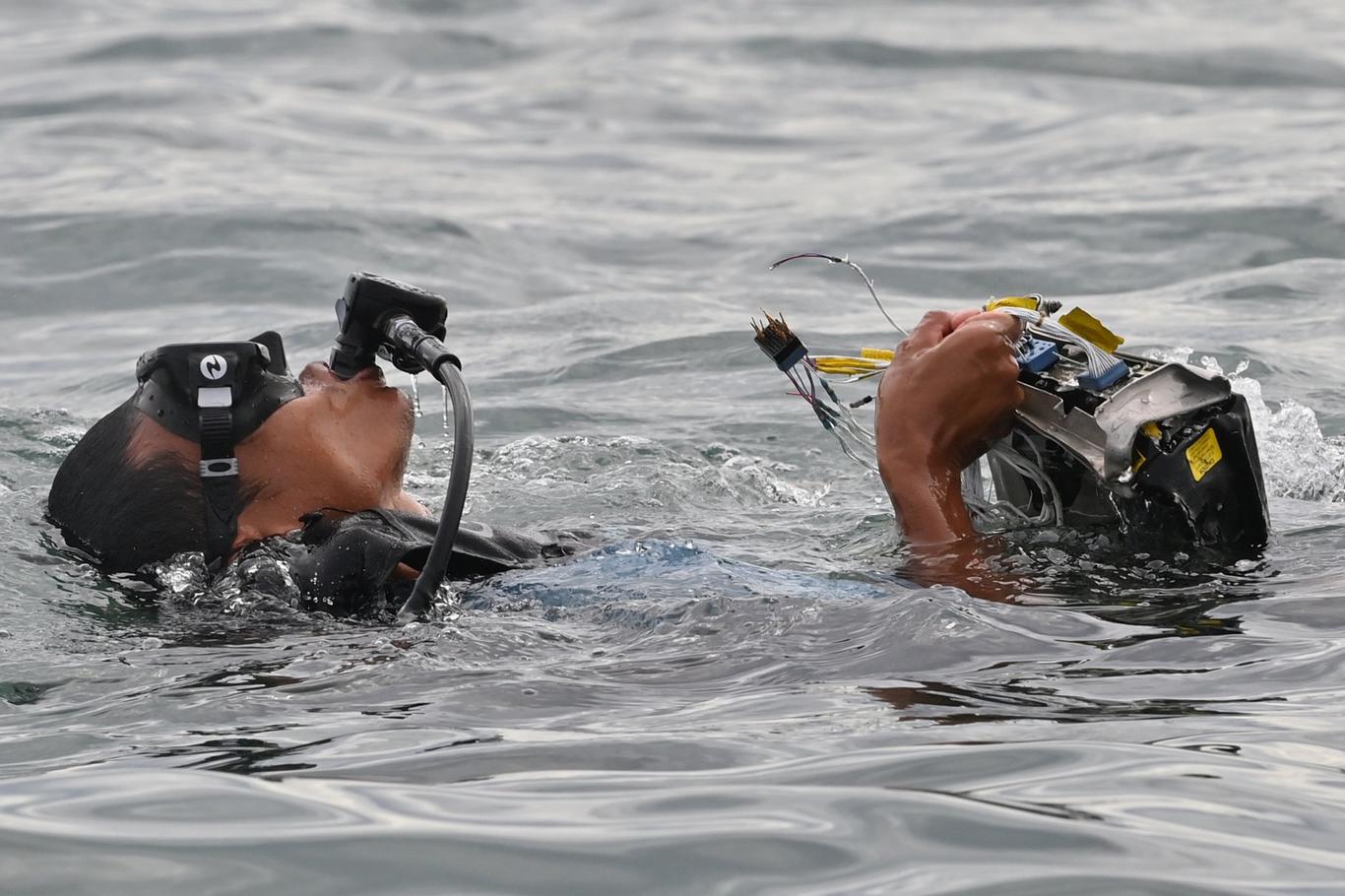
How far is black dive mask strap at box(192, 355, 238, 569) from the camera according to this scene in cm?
384

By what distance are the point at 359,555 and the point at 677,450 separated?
2.53 metres

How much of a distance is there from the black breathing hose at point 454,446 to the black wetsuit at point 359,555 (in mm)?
103

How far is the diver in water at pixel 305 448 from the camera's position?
12.6ft

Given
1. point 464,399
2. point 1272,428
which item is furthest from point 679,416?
point 464,399

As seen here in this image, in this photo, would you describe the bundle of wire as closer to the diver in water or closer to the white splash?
the diver in water

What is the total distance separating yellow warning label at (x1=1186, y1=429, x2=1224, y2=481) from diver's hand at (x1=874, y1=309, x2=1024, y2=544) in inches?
13.9

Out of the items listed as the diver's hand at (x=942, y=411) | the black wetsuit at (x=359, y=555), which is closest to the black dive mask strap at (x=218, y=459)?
the black wetsuit at (x=359, y=555)

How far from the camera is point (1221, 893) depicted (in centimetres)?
247

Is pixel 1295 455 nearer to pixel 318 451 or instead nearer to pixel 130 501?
pixel 318 451

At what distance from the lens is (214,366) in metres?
3.83

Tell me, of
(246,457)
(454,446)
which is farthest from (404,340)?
(246,457)

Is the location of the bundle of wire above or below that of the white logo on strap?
below

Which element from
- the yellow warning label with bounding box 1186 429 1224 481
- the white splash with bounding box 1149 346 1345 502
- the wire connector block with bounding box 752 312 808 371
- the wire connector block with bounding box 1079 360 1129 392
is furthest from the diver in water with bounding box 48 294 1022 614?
the white splash with bounding box 1149 346 1345 502

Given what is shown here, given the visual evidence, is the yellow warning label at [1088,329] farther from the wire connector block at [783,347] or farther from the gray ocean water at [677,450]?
the wire connector block at [783,347]
